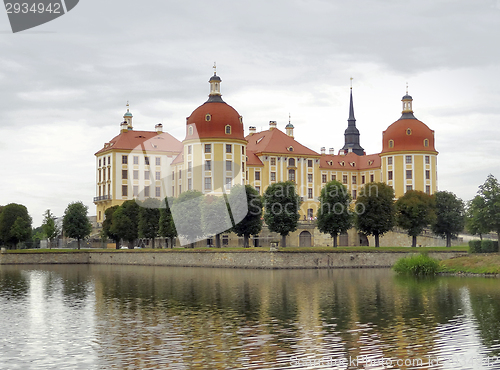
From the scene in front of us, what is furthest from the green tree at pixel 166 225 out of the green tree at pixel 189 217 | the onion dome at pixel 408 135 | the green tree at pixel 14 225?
the onion dome at pixel 408 135

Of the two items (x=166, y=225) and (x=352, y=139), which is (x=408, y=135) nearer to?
(x=352, y=139)

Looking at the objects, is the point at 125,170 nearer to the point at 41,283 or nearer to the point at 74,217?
the point at 74,217

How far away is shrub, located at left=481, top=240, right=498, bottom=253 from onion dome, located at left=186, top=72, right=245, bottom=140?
1820 inches

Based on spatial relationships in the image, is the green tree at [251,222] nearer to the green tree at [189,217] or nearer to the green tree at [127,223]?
the green tree at [189,217]

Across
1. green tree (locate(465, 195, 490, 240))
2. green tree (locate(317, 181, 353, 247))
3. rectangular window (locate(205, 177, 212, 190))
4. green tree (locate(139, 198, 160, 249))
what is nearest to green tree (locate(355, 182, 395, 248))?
green tree (locate(317, 181, 353, 247))

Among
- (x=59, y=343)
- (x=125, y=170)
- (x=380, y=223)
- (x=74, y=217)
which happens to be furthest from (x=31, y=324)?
(x=125, y=170)

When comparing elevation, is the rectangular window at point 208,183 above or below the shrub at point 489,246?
above

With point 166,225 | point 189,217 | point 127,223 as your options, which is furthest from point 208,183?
point 189,217

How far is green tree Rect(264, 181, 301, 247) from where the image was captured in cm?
7462

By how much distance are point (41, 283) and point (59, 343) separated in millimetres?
29908

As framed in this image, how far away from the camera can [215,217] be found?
255 feet

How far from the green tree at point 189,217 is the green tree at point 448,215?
30.3 meters

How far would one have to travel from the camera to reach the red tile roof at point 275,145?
114 meters

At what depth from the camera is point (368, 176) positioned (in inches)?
5027
